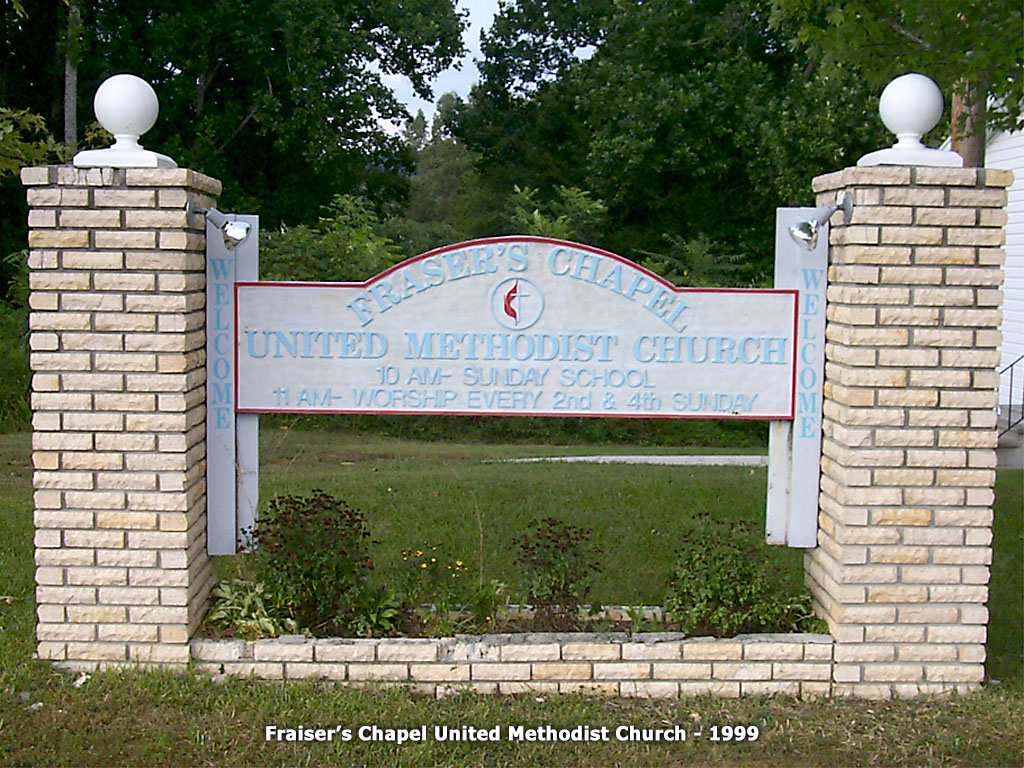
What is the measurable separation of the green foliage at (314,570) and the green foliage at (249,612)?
47 millimetres

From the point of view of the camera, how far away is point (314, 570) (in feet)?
15.2

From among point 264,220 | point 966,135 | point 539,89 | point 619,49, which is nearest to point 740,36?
point 619,49

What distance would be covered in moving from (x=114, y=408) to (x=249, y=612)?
3.51 ft

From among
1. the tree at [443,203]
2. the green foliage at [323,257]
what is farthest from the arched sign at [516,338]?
the tree at [443,203]

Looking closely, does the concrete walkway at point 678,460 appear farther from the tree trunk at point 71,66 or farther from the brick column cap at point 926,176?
the tree trunk at point 71,66

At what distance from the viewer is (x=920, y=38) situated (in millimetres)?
6754

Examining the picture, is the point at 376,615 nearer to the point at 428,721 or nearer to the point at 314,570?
the point at 314,570

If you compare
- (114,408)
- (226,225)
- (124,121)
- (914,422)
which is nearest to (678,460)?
(914,422)

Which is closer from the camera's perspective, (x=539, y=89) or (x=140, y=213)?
(x=140, y=213)

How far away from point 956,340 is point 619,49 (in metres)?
18.2

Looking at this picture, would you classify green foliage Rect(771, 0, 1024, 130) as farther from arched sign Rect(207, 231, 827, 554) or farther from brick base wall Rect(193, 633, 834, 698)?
brick base wall Rect(193, 633, 834, 698)

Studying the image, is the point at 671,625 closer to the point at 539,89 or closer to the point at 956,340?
the point at 956,340

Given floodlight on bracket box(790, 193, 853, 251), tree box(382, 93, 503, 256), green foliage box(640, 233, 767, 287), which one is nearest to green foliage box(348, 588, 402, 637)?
floodlight on bracket box(790, 193, 853, 251)

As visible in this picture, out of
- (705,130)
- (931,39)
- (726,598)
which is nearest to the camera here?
(726,598)
